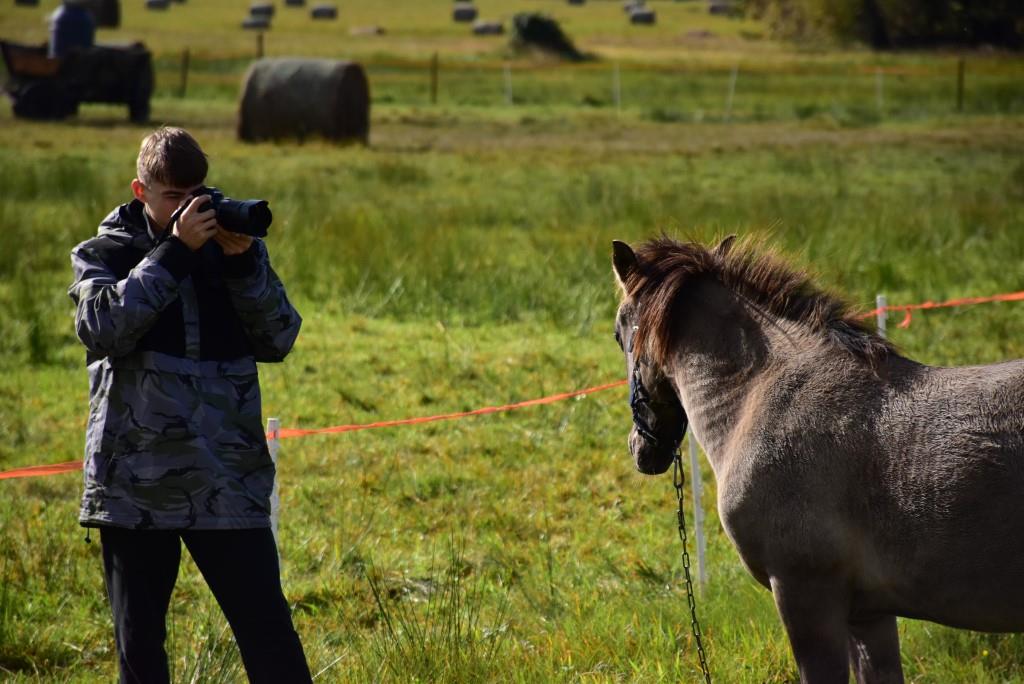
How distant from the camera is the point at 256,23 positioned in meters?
62.9

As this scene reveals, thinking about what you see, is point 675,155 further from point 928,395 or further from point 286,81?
point 928,395

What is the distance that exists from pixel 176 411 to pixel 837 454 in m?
1.69

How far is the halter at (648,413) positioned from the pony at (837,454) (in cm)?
16

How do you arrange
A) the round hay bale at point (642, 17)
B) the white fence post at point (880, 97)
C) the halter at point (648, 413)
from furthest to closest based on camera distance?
the round hay bale at point (642, 17) → the white fence post at point (880, 97) → the halter at point (648, 413)

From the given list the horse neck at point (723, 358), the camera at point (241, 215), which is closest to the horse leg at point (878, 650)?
the horse neck at point (723, 358)

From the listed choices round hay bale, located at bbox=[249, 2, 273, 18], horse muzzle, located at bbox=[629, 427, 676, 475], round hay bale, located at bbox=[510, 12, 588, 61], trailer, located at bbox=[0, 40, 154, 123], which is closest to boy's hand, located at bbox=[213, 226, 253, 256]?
horse muzzle, located at bbox=[629, 427, 676, 475]

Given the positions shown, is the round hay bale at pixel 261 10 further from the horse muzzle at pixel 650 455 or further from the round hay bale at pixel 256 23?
the horse muzzle at pixel 650 455

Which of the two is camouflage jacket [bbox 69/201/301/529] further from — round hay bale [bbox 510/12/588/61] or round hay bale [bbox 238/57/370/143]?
round hay bale [bbox 510/12/588/61]

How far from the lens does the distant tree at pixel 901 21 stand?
83.9 ft

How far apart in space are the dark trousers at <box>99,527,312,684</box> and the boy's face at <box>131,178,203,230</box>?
828mm

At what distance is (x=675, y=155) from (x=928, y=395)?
61.6 feet

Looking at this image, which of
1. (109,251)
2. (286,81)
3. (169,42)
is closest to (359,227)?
(109,251)

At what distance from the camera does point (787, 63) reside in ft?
143

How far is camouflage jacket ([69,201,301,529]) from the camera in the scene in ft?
11.4
